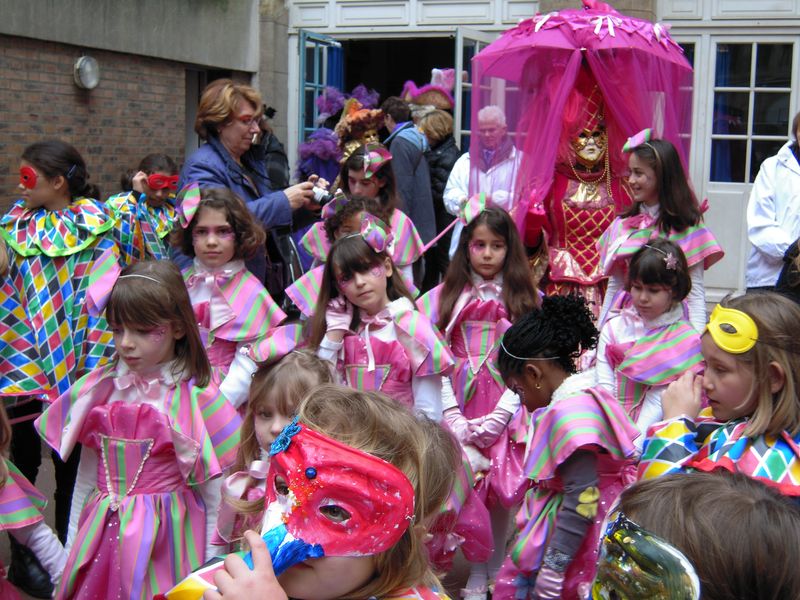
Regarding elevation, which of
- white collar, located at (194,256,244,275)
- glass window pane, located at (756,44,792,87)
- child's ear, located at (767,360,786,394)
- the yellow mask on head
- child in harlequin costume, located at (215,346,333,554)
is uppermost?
glass window pane, located at (756,44,792,87)

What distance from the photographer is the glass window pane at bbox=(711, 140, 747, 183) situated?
956cm

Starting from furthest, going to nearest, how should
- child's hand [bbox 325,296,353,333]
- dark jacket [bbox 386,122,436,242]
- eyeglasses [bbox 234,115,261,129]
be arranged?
dark jacket [bbox 386,122,436,242] → eyeglasses [bbox 234,115,261,129] → child's hand [bbox 325,296,353,333]

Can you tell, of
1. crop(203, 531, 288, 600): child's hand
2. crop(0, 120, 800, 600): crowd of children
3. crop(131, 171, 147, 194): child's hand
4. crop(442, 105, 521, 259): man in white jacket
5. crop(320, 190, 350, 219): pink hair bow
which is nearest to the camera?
crop(203, 531, 288, 600): child's hand

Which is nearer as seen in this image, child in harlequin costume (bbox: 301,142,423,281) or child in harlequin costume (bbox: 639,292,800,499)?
child in harlequin costume (bbox: 639,292,800,499)

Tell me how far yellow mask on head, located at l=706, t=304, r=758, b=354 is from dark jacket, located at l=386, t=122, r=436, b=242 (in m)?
4.49

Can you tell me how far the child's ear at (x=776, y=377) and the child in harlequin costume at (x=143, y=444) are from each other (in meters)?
1.70

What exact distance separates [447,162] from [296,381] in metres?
5.09

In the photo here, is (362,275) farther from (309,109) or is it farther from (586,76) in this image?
(309,109)

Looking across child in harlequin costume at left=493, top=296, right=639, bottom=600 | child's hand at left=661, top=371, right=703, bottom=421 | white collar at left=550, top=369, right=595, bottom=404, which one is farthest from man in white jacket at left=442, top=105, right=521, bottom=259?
child's hand at left=661, top=371, right=703, bottom=421

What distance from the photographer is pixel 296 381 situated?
9.88 ft

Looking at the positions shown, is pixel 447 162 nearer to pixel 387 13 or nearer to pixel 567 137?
pixel 567 137

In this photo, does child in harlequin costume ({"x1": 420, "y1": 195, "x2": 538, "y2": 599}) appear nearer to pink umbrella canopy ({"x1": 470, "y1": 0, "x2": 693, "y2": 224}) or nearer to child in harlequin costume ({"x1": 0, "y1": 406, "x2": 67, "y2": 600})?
pink umbrella canopy ({"x1": 470, "y1": 0, "x2": 693, "y2": 224})

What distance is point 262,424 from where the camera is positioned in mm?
3002

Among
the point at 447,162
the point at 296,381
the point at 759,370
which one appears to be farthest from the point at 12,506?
the point at 447,162
